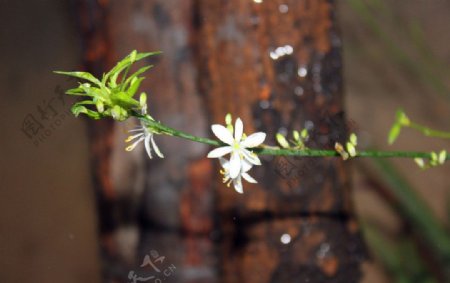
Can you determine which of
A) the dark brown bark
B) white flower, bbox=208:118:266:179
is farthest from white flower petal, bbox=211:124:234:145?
the dark brown bark

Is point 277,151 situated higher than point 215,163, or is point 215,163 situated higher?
point 215,163

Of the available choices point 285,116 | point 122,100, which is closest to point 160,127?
point 122,100

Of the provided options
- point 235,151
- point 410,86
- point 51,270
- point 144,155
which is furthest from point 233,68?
point 410,86

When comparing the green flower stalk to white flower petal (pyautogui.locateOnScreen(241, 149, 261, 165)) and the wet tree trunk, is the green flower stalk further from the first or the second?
the wet tree trunk

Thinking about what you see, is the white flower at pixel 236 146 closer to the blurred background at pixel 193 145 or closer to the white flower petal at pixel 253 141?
the white flower petal at pixel 253 141

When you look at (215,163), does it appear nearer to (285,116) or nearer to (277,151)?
(285,116)

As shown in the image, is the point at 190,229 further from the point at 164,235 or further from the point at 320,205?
the point at 320,205

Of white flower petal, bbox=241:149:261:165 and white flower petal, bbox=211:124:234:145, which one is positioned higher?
white flower petal, bbox=211:124:234:145
